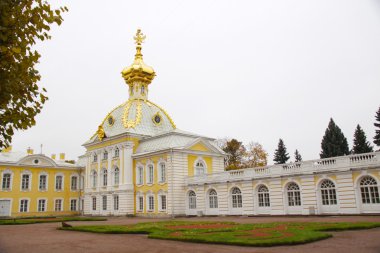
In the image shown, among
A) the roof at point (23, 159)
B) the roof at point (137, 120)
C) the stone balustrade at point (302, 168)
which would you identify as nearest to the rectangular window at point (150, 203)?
the stone balustrade at point (302, 168)

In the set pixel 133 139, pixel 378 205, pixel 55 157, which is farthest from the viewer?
pixel 55 157

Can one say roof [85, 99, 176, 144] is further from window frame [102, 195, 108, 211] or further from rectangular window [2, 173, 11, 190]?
rectangular window [2, 173, 11, 190]

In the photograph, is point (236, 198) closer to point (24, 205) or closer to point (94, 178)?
point (94, 178)

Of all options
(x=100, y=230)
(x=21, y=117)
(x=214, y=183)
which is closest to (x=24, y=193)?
(x=214, y=183)

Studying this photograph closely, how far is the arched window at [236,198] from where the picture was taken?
1157 inches

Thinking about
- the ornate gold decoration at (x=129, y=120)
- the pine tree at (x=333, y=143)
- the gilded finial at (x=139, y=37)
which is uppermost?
the gilded finial at (x=139, y=37)

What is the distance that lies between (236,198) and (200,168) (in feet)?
25.1

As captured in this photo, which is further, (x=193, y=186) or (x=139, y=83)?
(x=139, y=83)

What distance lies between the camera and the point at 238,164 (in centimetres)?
5425

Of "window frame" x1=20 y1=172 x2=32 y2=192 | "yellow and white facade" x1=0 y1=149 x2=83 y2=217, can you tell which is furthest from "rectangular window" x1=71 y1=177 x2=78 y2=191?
"window frame" x1=20 y1=172 x2=32 y2=192

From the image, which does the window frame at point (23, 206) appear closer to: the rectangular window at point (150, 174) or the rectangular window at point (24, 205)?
the rectangular window at point (24, 205)

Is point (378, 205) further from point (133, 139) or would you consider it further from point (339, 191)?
point (133, 139)

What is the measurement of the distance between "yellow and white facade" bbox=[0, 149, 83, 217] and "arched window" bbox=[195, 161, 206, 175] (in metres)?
18.1

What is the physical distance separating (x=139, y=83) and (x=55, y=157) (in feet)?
57.9
